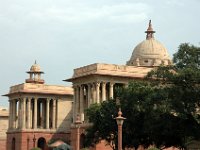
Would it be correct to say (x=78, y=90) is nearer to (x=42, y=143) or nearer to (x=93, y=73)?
(x=93, y=73)

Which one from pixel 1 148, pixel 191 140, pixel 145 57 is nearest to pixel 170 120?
pixel 191 140

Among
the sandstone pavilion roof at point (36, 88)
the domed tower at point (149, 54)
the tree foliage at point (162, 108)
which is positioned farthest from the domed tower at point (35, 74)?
the tree foliage at point (162, 108)

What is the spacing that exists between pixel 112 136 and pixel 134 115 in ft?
21.8

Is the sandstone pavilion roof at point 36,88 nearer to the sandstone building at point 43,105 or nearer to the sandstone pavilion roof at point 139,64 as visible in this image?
the sandstone building at point 43,105

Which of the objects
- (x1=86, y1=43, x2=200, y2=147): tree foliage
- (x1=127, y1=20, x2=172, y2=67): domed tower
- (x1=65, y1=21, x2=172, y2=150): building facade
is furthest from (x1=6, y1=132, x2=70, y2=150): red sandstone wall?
(x1=86, y1=43, x2=200, y2=147): tree foliage

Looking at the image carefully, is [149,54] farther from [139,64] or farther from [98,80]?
[98,80]

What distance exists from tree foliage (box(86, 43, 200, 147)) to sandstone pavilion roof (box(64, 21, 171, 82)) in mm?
18097

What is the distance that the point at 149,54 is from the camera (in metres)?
106

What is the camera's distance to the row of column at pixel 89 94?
91250mm

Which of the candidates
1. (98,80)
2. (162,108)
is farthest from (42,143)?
(162,108)

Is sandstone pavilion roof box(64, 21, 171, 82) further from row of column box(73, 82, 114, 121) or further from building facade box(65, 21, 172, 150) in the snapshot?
row of column box(73, 82, 114, 121)

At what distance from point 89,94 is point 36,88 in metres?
19.8

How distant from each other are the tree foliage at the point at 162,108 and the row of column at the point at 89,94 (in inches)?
663

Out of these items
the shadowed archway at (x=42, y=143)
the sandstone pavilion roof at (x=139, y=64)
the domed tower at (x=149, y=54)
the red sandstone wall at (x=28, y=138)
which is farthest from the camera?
the shadowed archway at (x=42, y=143)
